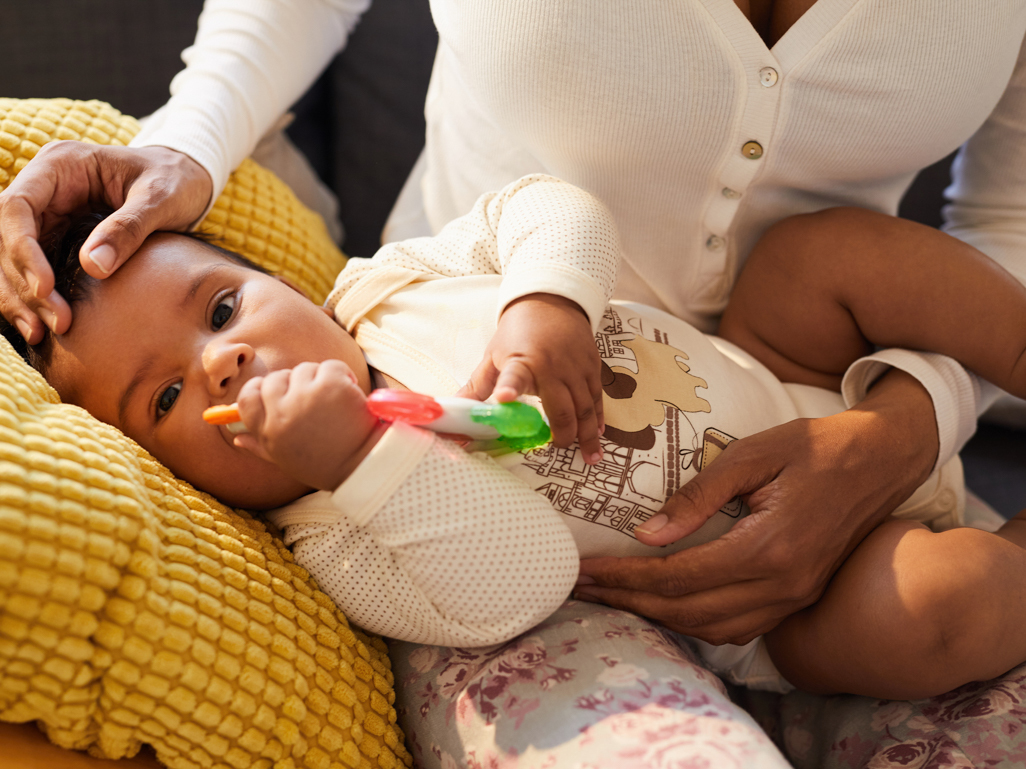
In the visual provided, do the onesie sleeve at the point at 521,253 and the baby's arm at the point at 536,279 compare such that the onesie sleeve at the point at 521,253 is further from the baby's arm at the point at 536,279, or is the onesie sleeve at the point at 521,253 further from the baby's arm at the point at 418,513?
the baby's arm at the point at 418,513

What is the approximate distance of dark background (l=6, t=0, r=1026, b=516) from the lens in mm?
1387

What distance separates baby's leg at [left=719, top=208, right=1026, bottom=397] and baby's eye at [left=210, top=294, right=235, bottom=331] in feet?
2.14

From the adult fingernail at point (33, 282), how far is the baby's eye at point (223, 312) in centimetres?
17

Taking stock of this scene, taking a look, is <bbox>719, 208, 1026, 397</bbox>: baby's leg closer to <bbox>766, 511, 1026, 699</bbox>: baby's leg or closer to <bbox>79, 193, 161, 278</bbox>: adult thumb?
<bbox>766, 511, 1026, 699</bbox>: baby's leg

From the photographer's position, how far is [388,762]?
69 centimetres

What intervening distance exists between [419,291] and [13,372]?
428mm

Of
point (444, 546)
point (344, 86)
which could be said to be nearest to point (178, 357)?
point (444, 546)

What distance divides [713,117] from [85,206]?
75 centimetres

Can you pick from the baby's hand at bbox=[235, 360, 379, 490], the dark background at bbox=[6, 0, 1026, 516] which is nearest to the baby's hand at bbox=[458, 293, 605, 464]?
the baby's hand at bbox=[235, 360, 379, 490]

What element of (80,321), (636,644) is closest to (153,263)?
(80,321)

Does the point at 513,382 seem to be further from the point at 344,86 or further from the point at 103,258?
the point at 344,86

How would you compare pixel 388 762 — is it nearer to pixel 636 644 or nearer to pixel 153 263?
pixel 636 644

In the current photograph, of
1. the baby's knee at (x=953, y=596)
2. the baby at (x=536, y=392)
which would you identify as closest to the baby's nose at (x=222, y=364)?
the baby at (x=536, y=392)

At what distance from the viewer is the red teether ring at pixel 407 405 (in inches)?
24.6
